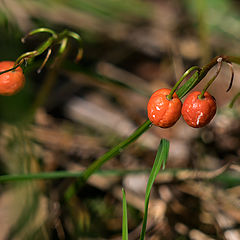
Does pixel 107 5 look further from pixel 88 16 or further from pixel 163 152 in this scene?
pixel 163 152

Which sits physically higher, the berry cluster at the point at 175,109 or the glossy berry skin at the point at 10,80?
the berry cluster at the point at 175,109

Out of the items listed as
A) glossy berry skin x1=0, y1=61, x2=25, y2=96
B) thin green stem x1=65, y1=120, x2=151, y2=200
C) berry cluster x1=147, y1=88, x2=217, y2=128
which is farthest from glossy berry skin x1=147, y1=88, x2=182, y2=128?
glossy berry skin x1=0, y1=61, x2=25, y2=96

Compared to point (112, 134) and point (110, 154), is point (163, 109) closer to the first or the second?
point (110, 154)

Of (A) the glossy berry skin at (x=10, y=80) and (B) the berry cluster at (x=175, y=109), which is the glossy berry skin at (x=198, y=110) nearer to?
(B) the berry cluster at (x=175, y=109)

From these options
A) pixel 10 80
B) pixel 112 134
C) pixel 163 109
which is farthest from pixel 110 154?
pixel 112 134

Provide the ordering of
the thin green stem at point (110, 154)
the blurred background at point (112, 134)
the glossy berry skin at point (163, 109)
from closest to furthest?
the glossy berry skin at point (163, 109)
the thin green stem at point (110, 154)
the blurred background at point (112, 134)

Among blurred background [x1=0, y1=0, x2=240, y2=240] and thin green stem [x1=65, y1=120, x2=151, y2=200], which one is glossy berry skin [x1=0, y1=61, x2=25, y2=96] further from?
thin green stem [x1=65, y1=120, x2=151, y2=200]

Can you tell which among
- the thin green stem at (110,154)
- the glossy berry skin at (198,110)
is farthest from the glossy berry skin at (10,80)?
the glossy berry skin at (198,110)
